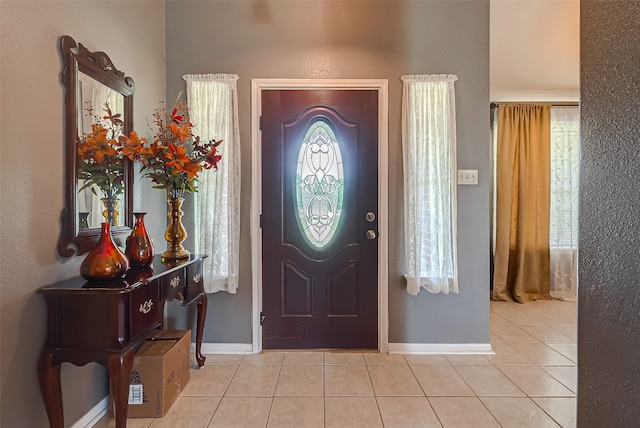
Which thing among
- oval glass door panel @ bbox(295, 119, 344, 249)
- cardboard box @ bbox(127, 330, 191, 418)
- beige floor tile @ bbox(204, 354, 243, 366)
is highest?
oval glass door panel @ bbox(295, 119, 344, 249)

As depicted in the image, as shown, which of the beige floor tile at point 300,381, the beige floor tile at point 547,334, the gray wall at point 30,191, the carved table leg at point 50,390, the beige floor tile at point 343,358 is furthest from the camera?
the beige floor tile at point 547,334

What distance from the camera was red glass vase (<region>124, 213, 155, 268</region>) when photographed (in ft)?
5.68

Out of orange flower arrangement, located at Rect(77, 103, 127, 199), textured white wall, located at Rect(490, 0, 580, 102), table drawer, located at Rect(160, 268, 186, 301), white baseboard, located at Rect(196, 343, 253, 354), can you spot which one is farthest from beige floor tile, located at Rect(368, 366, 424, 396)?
textured white wall, located at Rect(490, 0, 580, 102)

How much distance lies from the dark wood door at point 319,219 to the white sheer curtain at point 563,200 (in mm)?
2749

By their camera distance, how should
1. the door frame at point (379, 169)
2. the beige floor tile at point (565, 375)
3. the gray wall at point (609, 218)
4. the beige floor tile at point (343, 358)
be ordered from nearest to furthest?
the gray wall at point (609, 218) < the beige floor tile at point (565, 375) < the beige floor tile at point (343, 358) < the door frame at point (379, 169)

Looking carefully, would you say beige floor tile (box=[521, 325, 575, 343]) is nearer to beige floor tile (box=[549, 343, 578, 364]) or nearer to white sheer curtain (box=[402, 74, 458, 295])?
beige floor tile (box=[549, 343, 578, 364])

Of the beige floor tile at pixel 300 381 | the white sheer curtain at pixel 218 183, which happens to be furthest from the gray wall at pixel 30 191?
the beige floor tile at pixel 300 381

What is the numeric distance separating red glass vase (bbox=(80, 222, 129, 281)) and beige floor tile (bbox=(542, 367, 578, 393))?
2.67m

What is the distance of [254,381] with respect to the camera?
84.4 inches

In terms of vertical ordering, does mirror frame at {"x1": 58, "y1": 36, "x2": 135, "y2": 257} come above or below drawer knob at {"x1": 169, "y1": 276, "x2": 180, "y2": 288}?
above

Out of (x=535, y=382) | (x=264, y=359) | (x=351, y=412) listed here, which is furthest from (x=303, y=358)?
(x=535, y=382)

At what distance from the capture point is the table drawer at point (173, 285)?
5.75 feet

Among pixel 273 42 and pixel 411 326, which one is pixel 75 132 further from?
pixel 411 326

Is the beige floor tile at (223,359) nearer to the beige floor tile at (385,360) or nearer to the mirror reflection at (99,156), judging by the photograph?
the beige floor tile at (385,360)
